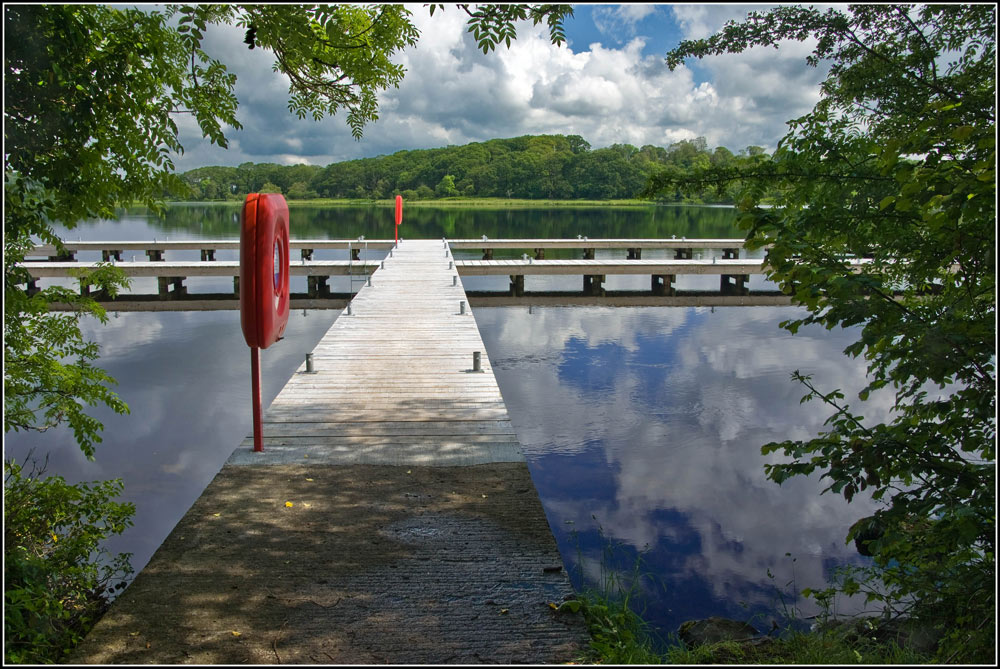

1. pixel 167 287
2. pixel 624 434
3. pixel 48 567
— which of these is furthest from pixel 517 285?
pixel 48 567

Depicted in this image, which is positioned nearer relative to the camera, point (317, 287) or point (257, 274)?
point (257, 274)

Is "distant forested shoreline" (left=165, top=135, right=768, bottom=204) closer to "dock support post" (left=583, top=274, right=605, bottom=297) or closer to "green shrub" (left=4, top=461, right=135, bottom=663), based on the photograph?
"dock support post" (left=583, top=274, right=605, bottom=297)

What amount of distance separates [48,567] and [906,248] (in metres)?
4.00

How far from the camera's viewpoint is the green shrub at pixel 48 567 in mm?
2527

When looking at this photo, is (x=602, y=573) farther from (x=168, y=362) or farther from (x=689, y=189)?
(x=168, y=362)

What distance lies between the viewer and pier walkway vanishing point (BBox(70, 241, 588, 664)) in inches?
97.0

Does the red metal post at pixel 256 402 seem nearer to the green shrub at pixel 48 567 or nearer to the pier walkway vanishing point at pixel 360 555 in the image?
the pier walkway vanishing point at pixel 360 555

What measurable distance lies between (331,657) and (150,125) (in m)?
2.21

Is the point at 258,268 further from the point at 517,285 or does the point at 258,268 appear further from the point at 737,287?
the point at 737,287

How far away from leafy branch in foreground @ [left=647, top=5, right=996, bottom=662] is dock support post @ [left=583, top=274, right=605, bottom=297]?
40.7ft

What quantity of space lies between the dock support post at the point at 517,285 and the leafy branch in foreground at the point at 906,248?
12.1 meters

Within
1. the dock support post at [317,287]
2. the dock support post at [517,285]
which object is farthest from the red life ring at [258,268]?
the dock support post at [317,287]

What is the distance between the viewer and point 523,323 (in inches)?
534

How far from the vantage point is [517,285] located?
1562 centimetres
